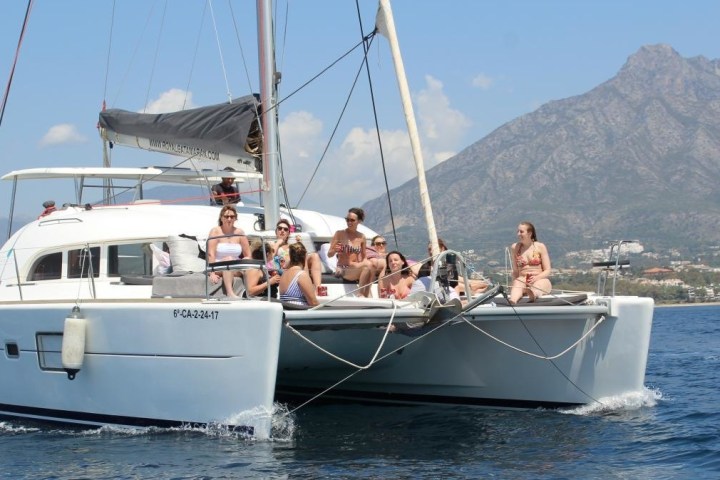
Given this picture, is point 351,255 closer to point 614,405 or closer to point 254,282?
point 254,282

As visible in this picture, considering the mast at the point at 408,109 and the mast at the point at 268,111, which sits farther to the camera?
the mast at the point at 268,111

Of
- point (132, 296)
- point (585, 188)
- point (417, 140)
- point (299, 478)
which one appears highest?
point (585, 188)

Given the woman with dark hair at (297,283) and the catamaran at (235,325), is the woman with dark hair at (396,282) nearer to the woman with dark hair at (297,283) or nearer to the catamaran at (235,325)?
the catamaran at (235,325)

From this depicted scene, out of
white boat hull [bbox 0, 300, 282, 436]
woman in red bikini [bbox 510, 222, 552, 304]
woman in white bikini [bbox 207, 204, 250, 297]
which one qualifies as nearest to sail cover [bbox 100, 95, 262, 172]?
woman in white bikini [bbox 207, 204, 250, 297]

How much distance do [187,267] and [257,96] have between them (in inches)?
95.3

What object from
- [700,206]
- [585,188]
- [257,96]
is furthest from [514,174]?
[257,96]

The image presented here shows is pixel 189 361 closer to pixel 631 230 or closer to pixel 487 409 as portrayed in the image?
pixel 487 409

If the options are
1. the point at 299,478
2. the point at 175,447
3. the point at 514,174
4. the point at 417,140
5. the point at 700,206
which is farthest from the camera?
the point at 514,174

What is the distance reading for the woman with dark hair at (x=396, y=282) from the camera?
376 inches

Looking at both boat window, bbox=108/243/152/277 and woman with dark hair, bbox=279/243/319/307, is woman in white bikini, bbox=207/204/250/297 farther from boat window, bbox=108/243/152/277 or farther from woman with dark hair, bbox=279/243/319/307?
boat window, bbox=108/243/152/277

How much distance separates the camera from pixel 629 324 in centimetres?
951

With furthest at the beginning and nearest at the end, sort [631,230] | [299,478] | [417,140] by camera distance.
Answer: [631,230], [417,140], [299,478]

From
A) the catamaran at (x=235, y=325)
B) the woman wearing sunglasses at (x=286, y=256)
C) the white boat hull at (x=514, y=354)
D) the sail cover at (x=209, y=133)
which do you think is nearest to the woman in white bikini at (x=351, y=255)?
the catamaran at (x=235, y=325)

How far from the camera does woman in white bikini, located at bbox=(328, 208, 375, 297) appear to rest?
998cm
